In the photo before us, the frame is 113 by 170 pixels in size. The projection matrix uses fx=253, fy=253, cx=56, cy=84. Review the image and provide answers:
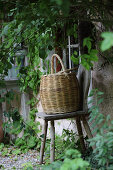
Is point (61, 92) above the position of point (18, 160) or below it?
above

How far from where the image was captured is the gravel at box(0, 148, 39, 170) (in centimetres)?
300

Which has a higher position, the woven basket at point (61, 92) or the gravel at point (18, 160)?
the woven basket at point (61, 92)

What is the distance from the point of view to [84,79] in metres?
2.44

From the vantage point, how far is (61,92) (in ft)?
7.53

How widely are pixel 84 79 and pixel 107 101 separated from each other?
11.9 inches

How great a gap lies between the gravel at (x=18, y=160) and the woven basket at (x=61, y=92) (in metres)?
0.94

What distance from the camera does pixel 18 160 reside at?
329 centimetres

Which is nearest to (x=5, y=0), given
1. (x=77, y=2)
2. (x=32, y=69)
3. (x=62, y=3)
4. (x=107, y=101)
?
(x=77, y=2)

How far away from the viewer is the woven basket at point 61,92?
230 centimetres

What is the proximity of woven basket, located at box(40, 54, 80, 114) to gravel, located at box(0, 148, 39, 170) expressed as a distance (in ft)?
3.07

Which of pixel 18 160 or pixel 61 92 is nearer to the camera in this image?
pixel 61 92

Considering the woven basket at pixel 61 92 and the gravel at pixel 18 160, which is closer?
the woven basket at pixel 61 92

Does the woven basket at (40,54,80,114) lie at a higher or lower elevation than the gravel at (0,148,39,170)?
higher

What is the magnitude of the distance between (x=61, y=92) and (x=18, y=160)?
4.77 ft
